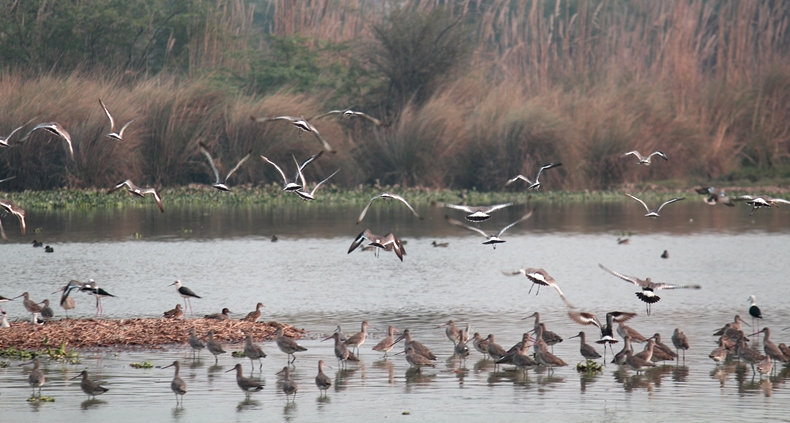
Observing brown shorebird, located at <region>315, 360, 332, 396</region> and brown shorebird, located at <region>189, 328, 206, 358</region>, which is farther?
brown shorebird, located at <region>189, 328, 206, 358</region>

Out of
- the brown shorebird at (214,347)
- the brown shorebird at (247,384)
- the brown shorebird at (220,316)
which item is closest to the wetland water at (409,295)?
the brown shorebird at (247,384)

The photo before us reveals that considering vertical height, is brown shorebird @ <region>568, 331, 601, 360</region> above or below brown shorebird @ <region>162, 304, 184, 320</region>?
below

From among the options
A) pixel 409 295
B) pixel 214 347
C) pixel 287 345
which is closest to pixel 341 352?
pixel 287 345

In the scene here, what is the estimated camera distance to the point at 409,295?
2133cm

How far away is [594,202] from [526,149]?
2959 millimetres

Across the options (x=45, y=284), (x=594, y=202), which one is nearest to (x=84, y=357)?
(x=45, y=284)

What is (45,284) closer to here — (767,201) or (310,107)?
(767,201)

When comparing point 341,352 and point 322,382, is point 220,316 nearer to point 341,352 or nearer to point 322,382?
point 341,352

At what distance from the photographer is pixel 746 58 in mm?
45094

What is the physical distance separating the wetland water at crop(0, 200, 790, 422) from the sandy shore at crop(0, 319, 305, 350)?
1.43 ft

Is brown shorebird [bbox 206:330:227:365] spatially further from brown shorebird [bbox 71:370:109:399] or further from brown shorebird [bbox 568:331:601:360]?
brown shorebird [bbox 568:331:601:360]

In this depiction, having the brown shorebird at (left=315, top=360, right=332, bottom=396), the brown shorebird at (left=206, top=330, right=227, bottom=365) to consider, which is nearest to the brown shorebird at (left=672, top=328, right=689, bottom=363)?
the brown shorebird at (left=315, top=360, right=332, bottom=396)

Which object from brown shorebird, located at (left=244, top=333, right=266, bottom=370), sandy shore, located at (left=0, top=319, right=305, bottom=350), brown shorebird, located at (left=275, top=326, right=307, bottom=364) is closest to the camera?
brown shorebird, located at (left=244, top=333, right=266, bottom=370)

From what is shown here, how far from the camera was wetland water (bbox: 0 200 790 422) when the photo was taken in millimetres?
13031
